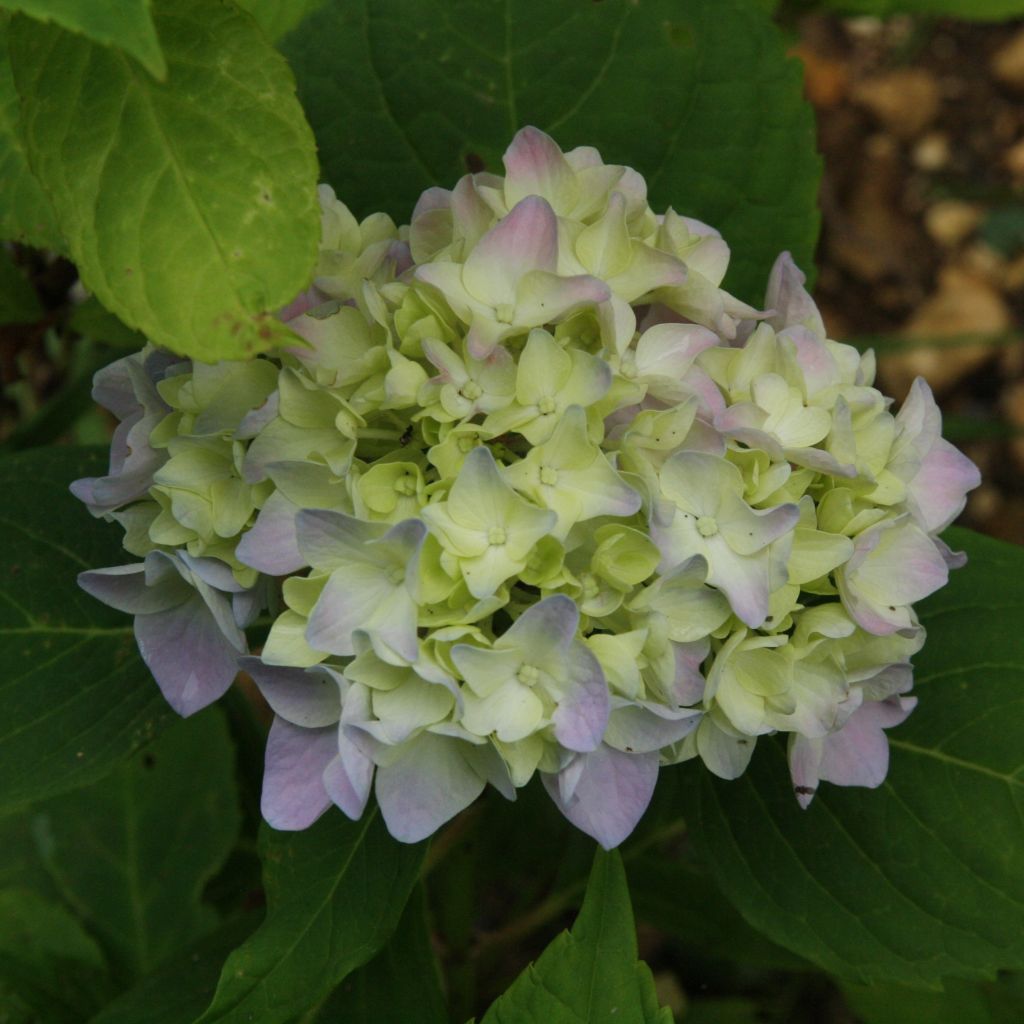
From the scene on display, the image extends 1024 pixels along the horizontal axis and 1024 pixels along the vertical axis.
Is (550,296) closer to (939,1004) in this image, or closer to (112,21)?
(112,21)

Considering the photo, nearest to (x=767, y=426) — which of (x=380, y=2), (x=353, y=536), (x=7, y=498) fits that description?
(x=353, y=536)

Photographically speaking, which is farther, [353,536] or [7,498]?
[7,498]

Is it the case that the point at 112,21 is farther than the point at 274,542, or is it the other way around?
the point at 274,542

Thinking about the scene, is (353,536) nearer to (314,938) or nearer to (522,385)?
(522,385)

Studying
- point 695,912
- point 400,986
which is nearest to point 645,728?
point 400,986

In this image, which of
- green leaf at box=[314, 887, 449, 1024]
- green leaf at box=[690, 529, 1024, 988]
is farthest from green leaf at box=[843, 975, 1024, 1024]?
green leaf at box=[314, 887, 449, 1024]

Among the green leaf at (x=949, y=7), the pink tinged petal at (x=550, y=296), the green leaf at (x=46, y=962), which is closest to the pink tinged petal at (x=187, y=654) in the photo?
the pink tinged petal at (x=550, y=296)
